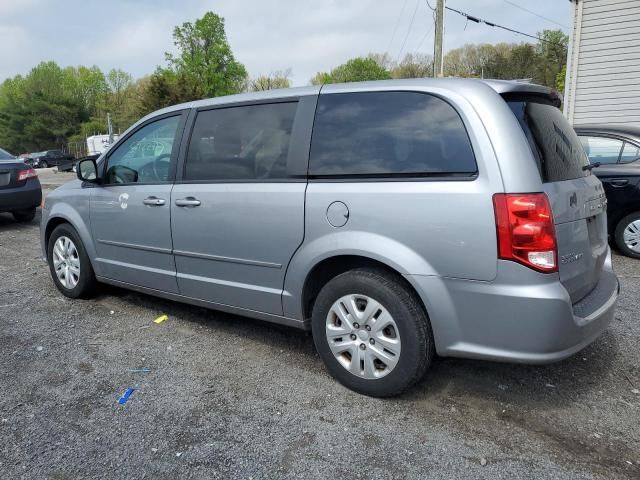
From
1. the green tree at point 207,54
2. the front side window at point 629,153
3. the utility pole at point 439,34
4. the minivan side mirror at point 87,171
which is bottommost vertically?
the front side window at point 629,153

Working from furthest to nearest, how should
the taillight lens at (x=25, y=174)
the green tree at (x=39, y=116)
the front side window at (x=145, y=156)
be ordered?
the green tree at (x=39, y=116) → the taillight lens at (x=25, y=174) → the front side window at (x=145, y=156)

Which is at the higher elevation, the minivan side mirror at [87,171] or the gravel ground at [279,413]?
the minivan side mirror at [87,171]

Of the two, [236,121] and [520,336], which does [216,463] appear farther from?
[236,121]

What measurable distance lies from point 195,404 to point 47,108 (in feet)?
231

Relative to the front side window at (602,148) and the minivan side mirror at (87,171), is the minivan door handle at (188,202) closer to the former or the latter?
the minivan side mirror at (87,171)

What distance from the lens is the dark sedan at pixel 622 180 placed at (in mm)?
5863

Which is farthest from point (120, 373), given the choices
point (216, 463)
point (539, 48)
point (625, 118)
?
point (539, 48)

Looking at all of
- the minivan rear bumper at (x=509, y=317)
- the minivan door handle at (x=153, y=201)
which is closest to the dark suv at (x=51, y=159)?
the minivan door handle at (x=153, y=201)

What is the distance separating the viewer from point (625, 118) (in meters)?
10.6

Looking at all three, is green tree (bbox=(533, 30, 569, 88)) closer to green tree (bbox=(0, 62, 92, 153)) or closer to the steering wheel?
the steering wheel

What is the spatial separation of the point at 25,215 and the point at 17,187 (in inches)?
32.5

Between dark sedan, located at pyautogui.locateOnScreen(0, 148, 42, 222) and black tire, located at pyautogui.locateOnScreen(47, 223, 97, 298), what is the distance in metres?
4.63

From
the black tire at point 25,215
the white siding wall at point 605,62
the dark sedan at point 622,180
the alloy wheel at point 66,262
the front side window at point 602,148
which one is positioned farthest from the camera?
the white siding wall at point 605,62

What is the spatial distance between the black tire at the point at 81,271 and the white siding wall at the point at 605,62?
33.9 feet
